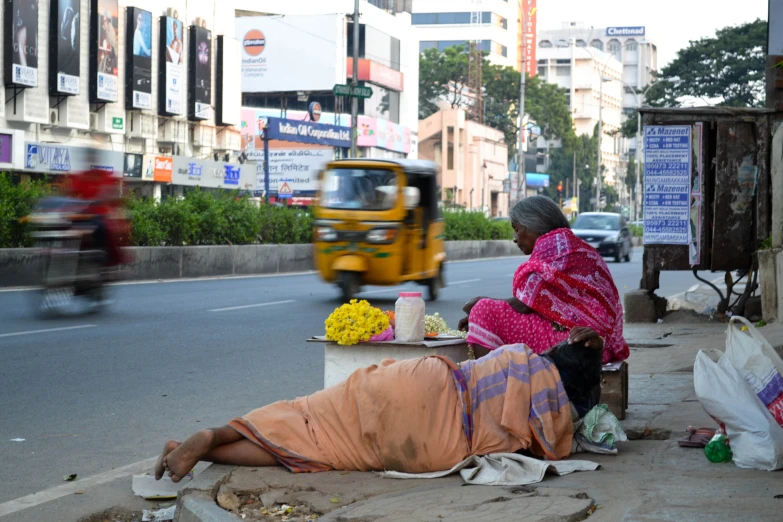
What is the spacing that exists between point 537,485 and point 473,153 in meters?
74.1

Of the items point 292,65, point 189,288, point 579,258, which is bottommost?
point 189,288

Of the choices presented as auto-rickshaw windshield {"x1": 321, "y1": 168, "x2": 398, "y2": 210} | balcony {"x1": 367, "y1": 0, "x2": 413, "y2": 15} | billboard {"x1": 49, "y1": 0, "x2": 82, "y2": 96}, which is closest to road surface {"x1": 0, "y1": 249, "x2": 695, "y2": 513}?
auto-rickshaw windshield {"x1": 321, "y1": 168, "x2": 398, "y2": 210}

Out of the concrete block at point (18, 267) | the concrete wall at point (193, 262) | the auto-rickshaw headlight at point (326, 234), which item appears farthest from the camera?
the concrete wall at point (193, 262)

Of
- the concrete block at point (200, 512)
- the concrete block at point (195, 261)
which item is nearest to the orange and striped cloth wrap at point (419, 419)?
the concrete block at point (200, 512)

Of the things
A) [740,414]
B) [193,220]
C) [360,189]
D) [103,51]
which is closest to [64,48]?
[103,51]

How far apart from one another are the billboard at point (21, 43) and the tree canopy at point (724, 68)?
21160 mm

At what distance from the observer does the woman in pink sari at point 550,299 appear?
18.4 feet

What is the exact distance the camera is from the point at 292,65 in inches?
2537

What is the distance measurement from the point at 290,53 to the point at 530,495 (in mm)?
61957

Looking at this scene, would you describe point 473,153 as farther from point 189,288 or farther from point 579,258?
point 579,258

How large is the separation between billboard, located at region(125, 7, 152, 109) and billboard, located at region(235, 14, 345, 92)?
22864 mm

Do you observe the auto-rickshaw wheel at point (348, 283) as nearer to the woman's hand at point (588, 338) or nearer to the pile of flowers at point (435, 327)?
the pile of flowers at point (435, 327)

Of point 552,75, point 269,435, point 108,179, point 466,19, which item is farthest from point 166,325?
point 552,75

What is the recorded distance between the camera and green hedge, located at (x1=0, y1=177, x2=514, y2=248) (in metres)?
16.5
